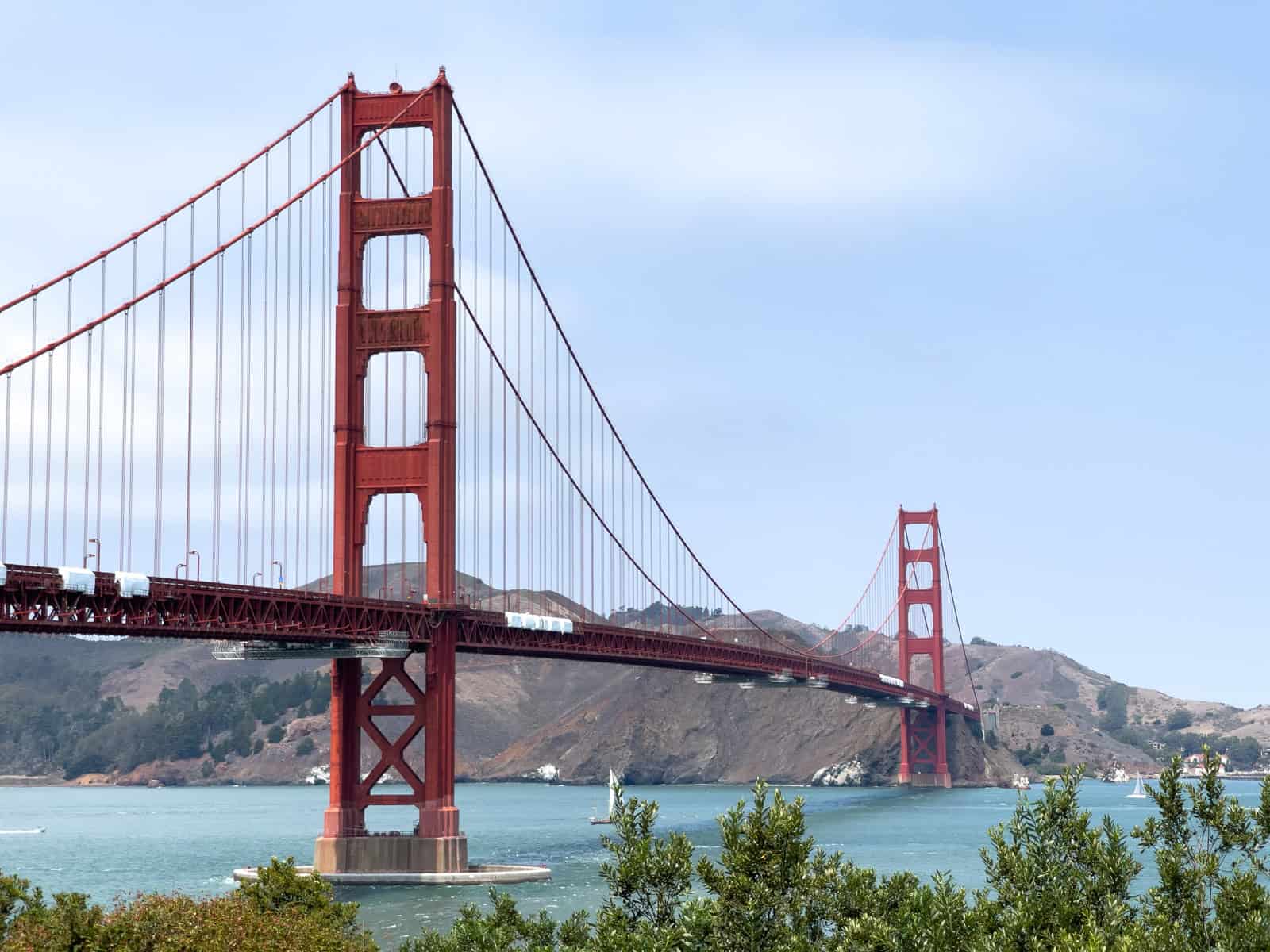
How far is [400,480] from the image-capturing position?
65.2 metres

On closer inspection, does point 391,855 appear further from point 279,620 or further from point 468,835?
point 468,835

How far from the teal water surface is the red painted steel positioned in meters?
4.56

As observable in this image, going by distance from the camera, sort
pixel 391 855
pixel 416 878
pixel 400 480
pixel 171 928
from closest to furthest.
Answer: pixel 171 928 < pixel 416 878 < pixel 391 855 < pixel 400 480

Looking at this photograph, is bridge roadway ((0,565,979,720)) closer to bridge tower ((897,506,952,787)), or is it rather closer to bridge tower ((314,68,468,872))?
bridge tower ((314,68,468,872))

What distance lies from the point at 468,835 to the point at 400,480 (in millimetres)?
40427

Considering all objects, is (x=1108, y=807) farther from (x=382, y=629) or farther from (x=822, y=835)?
(x=382, y=629)

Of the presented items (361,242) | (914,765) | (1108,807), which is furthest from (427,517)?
(914,765)

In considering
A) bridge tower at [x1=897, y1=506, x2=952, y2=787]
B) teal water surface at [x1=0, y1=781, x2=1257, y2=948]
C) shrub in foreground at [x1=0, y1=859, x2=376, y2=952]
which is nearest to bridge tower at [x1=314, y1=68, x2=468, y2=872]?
teal water surface at [x1=0, y1=781, x2=1257, y2=948]

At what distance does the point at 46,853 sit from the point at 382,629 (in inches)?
1707

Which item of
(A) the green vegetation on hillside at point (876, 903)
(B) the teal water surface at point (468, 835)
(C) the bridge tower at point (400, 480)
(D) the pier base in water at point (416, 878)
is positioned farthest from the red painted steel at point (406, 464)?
(A) the green vegetation on hillside at point (876, 903)

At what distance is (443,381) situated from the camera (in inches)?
2554

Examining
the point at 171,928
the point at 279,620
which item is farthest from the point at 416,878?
the point at 171,928

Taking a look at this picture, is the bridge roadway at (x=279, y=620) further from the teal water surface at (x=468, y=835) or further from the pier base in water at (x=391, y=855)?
the teal water surface at (x=468, y=835)

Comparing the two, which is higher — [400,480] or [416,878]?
[400,480]
